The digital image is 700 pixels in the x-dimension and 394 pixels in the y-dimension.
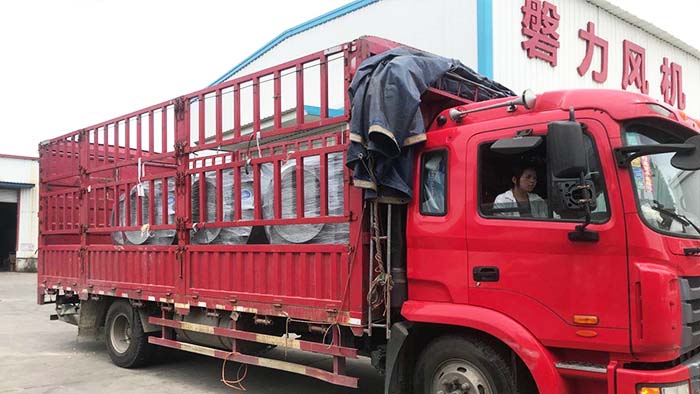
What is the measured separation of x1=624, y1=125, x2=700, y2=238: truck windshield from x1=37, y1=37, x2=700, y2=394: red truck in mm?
13

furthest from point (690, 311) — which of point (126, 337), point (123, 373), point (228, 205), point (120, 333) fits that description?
point (120, 333)

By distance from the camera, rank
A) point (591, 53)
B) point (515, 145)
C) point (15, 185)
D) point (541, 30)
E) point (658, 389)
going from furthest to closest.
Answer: point (15, 185) < point (591, 53) < point (541, 30) < point (515, 145) < point (658, 389)

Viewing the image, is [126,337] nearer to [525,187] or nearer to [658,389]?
[525,187]

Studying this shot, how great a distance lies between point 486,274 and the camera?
3.66 metres

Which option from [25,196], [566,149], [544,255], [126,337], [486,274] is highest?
[25,196]

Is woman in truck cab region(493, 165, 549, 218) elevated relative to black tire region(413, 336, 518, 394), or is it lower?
elevated

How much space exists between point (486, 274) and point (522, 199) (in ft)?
1.77

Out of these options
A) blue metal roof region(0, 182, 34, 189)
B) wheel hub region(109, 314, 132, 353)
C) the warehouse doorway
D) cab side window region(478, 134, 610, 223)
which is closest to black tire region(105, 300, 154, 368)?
wheel hub region(109, 314, 132, 353)

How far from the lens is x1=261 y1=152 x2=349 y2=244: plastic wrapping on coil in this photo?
4512mm

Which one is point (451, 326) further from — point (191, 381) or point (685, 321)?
point (191, 381)

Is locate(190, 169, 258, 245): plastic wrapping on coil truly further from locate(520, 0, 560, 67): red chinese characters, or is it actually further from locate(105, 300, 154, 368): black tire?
locate(520, 0, 560, 67): red chinese characters

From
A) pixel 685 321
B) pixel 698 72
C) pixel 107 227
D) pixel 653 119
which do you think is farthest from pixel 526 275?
pixel 698 72

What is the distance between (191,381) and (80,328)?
2327 millimetres

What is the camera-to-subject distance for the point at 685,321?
10.4 ft
